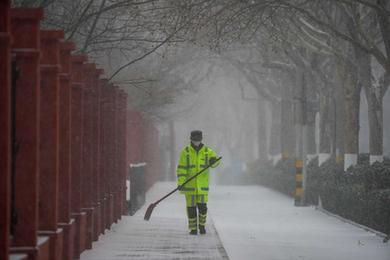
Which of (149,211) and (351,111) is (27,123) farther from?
(351,111)

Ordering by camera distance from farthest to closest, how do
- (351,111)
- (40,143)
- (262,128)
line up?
(262,128)
(351,111)
(40,143)

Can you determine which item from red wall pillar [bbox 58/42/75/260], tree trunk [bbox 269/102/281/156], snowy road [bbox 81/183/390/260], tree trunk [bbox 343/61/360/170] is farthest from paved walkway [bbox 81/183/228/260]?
tree trunk [bbox 269/102/281/156]

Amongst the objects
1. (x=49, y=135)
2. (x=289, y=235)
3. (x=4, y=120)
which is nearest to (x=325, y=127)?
(x=289, y=235)

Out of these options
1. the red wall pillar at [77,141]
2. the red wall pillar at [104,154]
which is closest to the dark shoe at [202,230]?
the red wall pillar at [104,154]

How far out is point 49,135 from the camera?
40.3 feet

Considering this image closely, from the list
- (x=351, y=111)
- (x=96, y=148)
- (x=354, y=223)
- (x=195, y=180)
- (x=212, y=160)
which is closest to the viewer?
(x=96, y=148)

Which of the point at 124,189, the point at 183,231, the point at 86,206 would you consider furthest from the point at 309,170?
the point at 86,206

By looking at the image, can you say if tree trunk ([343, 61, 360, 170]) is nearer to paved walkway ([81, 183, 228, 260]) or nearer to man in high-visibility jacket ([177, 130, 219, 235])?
paved walkway ([81, 183, 228, 260])

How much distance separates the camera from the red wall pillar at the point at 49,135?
12.1m

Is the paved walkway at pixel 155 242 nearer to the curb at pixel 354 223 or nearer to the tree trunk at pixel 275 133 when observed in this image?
the curb at pixel 354 223

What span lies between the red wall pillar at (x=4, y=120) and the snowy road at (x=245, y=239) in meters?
6.54

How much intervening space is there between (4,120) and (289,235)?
1301cm

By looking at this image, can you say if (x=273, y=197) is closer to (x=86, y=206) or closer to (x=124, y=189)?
(x=124, y=189)

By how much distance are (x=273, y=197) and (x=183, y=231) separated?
781 inches
